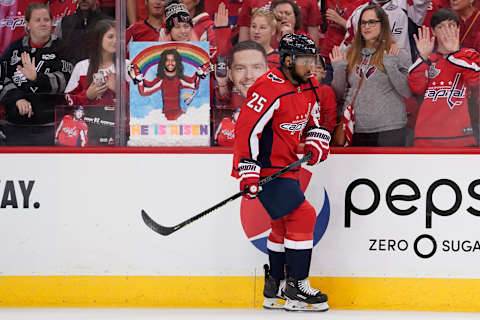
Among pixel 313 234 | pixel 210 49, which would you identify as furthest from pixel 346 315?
pixel 210 49

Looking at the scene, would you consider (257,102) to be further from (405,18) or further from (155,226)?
(405,18)

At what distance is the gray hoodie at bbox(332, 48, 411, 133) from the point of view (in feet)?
11.2

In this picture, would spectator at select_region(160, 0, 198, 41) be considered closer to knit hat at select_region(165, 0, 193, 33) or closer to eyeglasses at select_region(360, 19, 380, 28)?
knit hat at select_region(165, 0, 193, 33)

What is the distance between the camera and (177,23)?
11.3 ft

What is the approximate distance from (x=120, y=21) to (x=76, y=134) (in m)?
0.65

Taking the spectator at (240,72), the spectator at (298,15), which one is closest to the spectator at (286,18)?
the spectator at (298,15)

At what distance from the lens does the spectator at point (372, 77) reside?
3.41 meters

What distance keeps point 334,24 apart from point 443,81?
65 cm

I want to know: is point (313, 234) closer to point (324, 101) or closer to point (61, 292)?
point (324, 101)

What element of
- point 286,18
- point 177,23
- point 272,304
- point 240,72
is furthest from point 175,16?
point 272,304

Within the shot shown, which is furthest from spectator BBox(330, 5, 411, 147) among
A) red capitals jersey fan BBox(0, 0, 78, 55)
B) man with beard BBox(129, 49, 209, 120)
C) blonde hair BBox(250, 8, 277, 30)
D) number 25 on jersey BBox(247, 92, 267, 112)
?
red capitals jersey fan BBox(0, 0, 78, 55)

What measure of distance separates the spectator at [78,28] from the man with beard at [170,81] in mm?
304

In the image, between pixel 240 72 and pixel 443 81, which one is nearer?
A: pixel 443 81

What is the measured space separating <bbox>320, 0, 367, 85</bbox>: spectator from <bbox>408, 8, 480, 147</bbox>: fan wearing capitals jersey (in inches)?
15.6
